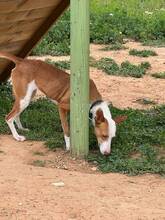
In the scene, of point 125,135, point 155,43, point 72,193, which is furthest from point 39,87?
point 155,43

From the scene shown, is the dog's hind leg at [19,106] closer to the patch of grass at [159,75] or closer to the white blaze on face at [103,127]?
the white blaze on face at [103,127]

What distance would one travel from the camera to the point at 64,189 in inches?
255

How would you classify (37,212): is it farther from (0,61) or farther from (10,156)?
(0,61)

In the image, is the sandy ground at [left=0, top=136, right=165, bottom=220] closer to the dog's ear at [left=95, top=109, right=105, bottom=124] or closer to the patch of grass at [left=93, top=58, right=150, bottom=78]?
the dog's ear at [left=95, top=109, right=105, bottom=124]

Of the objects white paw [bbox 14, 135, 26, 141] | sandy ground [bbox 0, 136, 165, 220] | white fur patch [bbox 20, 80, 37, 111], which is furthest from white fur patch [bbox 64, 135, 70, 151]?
white fur patch [bbox 20, 80, 37, 111]

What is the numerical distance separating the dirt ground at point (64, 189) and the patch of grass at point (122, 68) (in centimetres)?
408

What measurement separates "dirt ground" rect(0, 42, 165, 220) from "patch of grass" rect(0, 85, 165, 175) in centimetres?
17

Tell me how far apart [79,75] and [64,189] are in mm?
1407

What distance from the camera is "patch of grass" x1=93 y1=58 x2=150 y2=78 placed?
38.9 feet

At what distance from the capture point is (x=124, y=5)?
17891mm

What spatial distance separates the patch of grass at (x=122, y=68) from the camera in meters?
11.9

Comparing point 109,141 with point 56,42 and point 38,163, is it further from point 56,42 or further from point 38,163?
point 56,42

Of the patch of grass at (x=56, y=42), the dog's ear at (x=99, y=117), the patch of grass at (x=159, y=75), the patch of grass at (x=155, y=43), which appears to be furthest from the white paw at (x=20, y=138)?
the patch of grass at (x=155, y=43)

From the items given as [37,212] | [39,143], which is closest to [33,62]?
[39,143]
